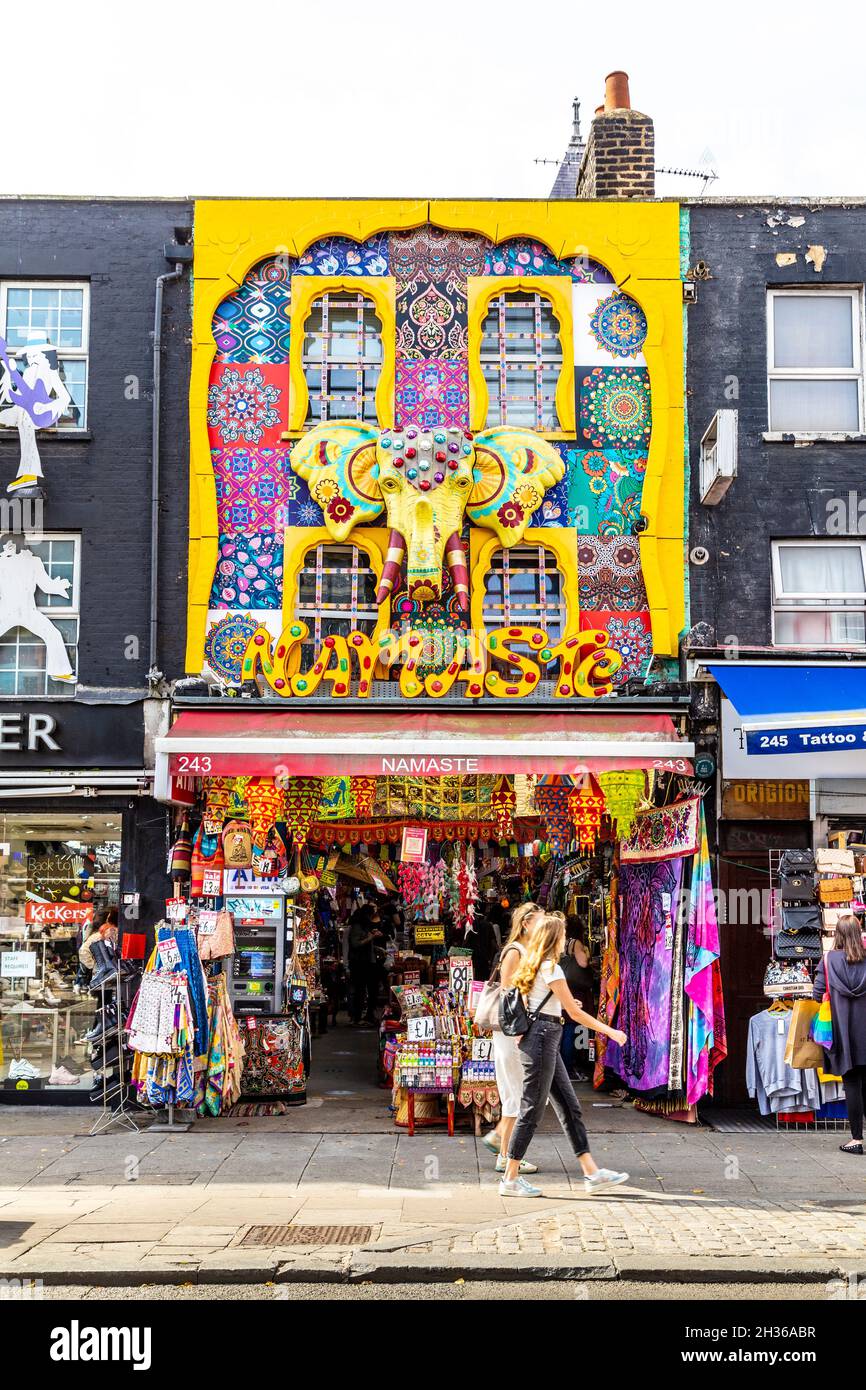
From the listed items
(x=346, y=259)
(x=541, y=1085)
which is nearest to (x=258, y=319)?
(x=346, y=259)

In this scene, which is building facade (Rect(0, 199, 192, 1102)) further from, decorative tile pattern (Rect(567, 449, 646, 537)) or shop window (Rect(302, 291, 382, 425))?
decorative tile pattern (Rect(567, 449, 646, 537))

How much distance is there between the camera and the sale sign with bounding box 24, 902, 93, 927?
13.0m

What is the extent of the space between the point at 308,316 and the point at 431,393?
4.99 feet

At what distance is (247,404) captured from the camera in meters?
13.5

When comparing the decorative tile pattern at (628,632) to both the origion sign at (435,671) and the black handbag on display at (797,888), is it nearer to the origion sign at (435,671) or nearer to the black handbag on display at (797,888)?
the origion sign at (435,671)

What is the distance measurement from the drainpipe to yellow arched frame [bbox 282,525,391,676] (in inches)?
50.0

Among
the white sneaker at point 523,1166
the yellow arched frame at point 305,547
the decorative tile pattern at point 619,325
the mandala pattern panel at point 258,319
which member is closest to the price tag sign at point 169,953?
the yellow arched frame at point 305,547

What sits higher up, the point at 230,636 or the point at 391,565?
the point at 391,565

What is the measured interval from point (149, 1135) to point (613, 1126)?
4.07 m

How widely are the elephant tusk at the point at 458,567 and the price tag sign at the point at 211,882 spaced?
351 cm

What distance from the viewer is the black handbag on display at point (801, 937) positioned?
40.6ft

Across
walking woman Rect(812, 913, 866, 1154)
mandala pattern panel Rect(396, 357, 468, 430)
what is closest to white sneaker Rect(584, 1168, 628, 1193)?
walking woman Rect(812, 913, 866, 1154)

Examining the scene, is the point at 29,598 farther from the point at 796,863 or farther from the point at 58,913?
the point at 796,863

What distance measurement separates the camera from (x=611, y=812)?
12477mm
